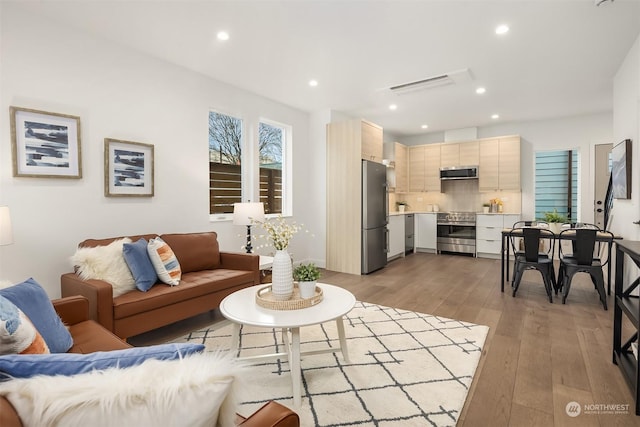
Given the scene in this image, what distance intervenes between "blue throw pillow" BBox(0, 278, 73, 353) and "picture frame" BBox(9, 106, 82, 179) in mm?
1542

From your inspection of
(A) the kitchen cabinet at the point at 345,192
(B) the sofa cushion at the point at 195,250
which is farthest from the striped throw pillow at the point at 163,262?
(A) the kitchen cabinet at the point at 345,192

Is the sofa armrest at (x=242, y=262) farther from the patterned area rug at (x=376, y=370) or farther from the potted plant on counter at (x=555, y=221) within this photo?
the potted plant on counter at (x=555, y=221)

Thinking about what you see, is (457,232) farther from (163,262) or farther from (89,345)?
(89,345)

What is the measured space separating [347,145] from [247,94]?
1747 millimetres

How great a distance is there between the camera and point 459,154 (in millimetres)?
7180

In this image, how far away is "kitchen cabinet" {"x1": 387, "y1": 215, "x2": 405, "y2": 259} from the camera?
20.7 feet

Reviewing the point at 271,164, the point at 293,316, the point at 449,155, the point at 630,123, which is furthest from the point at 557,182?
the point at 293,316

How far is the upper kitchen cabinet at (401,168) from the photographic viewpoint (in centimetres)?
734

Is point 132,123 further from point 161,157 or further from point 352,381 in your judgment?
point 352,381

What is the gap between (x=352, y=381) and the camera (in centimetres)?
214

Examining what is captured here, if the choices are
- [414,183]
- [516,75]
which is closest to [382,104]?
[516,75]

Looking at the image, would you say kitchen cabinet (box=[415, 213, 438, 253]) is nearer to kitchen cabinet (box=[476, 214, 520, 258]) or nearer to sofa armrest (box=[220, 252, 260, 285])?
kitchen cabinet (box=[476, 214, 520, 258])

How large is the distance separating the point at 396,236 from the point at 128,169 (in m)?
4.85

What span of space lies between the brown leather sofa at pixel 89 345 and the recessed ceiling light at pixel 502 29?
3550 mm
